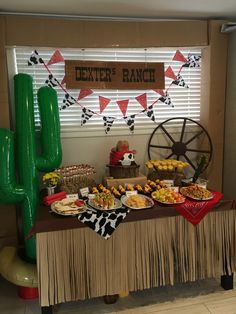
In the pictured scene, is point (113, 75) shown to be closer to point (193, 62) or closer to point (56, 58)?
point (56, 58)

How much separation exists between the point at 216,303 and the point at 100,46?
84.7 inches

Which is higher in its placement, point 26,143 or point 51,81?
point 51,81

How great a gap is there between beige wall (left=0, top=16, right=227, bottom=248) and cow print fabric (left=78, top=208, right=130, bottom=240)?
803 millimetres

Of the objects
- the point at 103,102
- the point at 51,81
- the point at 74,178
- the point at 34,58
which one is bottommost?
the point at 74,178

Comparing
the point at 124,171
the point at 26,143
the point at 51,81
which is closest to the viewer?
the point at 26,143

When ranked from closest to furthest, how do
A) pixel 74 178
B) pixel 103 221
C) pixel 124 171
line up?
pixel 103 221
pixel 74 178
pixel 124 171

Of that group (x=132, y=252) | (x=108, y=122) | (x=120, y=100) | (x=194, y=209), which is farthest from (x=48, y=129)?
(x=194, y=209)

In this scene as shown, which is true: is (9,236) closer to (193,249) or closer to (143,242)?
(143,242)

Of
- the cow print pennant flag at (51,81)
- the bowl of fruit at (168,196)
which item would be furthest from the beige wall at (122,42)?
the bowl of fruit at (168,196)

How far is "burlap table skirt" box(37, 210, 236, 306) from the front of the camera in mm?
1797

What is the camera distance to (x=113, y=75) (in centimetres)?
244

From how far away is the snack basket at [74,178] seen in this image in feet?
6.97

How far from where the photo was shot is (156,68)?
2.51m

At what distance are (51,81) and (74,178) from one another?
87cm
